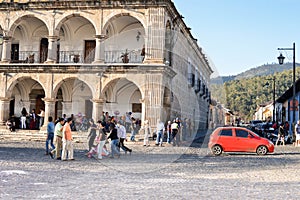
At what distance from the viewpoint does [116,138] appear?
1605cm

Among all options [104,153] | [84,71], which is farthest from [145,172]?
[84,71]

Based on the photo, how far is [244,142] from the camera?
18.6 meters

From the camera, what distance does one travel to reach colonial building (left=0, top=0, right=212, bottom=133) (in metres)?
24.0

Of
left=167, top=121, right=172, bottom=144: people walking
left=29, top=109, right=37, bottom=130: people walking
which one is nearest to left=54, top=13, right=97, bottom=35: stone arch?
left=29, top=109, right=37, bottom=130: people walking

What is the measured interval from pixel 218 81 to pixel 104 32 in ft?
46.9

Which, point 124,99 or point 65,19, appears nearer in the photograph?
point 65,19

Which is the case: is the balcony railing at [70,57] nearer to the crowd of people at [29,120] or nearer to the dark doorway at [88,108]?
the dark doorway at [88,108]

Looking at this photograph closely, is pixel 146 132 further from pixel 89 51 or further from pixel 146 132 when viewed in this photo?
pixel 89 51

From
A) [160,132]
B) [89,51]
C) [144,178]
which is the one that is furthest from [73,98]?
[144,178]

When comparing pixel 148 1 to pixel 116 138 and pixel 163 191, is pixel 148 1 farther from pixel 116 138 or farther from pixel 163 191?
pixel 163 191

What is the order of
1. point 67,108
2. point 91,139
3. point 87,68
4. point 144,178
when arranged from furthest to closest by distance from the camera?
point 67,108, point 87,68, point 91,139, point 144,178

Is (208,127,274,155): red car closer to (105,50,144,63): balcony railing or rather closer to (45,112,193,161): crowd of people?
(45,112,193,161): crowd of people

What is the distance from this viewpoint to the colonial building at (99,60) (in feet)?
78.8

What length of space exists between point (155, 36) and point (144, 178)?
46.6 feet
